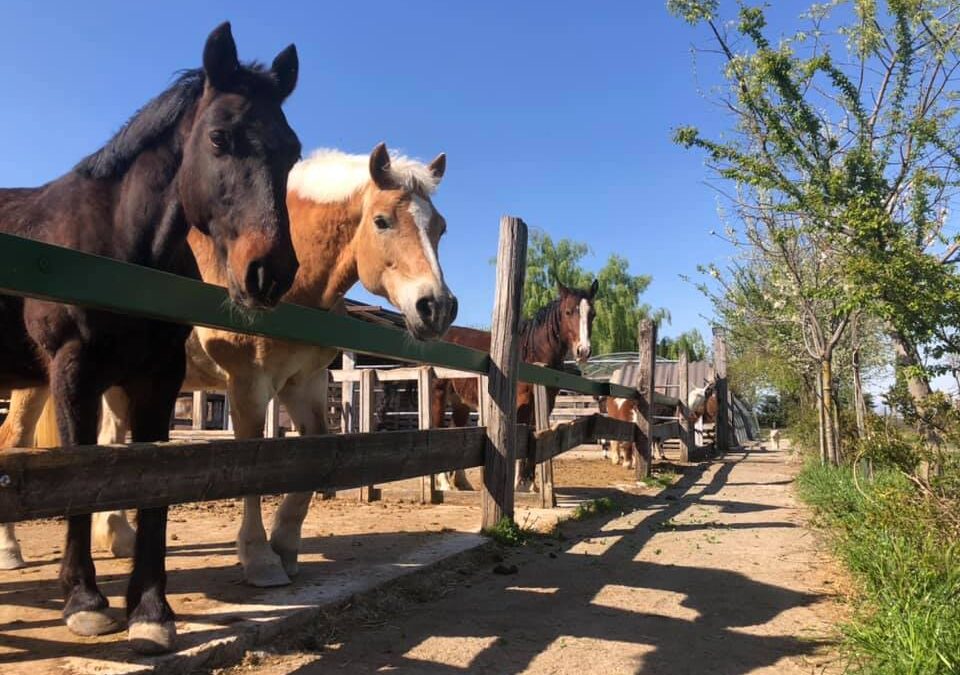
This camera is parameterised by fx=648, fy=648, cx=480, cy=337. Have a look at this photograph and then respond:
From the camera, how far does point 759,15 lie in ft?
19.9

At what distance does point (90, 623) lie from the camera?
2.44 meters

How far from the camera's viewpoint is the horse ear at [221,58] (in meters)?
2.45

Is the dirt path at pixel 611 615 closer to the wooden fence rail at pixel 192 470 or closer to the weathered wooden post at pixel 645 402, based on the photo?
the wooden fence rail at pixel 192 470

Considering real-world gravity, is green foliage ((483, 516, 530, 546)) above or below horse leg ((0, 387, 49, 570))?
below

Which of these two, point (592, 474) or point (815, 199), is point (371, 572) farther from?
point (592, 474)

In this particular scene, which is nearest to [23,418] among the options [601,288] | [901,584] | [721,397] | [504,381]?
[504,381]

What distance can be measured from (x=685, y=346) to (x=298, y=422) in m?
37.2

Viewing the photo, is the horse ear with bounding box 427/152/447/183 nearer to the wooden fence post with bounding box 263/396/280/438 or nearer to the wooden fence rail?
the wooden fence rail

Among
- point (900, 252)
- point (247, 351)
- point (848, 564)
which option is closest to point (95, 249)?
point (247, 351)

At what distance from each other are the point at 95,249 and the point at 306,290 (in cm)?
137

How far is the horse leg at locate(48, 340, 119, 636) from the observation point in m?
2.29

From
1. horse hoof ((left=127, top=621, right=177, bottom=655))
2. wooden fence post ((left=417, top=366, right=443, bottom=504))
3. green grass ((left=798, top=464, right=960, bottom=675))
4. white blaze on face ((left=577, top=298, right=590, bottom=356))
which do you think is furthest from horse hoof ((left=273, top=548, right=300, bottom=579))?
white blaze on face ((left=577, top=298, right=590, bottom=356))

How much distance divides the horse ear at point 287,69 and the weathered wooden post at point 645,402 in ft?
24.1

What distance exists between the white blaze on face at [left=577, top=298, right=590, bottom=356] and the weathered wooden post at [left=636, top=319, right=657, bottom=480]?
103cm
